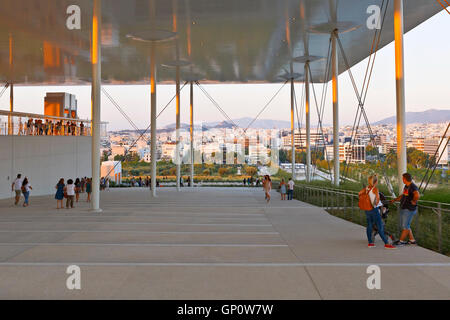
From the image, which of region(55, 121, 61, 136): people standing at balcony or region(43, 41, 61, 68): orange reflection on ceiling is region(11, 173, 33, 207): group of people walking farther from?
region(55, 121, 61, 136): people standing at balcony

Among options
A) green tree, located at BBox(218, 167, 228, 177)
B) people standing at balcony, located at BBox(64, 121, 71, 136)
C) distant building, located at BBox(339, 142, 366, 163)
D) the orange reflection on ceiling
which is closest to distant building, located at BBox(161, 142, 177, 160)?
green tree, located at BBox(218, 167, 228, 177)

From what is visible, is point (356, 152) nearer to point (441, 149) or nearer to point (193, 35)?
point (441, 149)

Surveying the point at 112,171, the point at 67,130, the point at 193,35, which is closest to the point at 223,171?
the point at 112,171

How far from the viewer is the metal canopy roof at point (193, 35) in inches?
625

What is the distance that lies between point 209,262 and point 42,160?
66.2ft

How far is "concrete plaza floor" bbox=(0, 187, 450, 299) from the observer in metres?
4.66

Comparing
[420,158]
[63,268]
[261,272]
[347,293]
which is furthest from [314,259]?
[420,158]

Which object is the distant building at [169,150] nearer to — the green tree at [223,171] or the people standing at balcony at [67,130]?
the green tree at [223,171]

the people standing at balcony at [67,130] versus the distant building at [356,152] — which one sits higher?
the people standing at balcony at [67,130]

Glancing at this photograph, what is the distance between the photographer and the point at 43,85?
111 feet

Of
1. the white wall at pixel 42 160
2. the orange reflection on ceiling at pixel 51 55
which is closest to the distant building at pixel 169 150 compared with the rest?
the white wall at pixel 42 160

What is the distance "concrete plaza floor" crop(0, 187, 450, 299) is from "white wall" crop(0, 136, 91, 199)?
11.5 meters

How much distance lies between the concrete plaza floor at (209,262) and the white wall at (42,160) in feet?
37.9

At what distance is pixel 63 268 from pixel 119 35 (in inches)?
630
